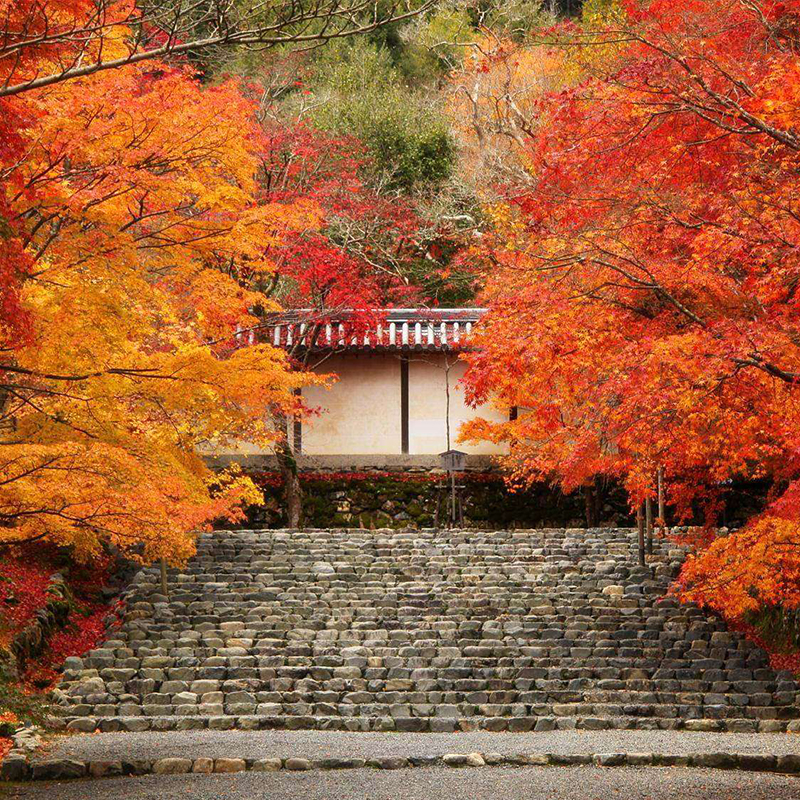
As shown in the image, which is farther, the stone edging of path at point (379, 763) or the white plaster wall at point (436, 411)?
the white plaster wall at point (436, 411)

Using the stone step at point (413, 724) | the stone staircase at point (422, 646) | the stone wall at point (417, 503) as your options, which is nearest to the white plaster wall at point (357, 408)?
the stone wall at point (417, 503)

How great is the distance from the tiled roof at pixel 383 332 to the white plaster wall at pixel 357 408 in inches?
26.0

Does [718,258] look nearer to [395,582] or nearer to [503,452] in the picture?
[395,582]

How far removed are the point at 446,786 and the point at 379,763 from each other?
1.18m

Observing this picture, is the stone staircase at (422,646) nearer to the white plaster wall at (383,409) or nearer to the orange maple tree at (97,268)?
the orange maple tree at (97,268)

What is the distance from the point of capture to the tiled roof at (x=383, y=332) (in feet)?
81.9

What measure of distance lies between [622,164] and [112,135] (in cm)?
636

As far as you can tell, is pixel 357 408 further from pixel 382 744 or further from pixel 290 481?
pixel 382 744

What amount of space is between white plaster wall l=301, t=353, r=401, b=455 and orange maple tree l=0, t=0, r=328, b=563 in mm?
9814

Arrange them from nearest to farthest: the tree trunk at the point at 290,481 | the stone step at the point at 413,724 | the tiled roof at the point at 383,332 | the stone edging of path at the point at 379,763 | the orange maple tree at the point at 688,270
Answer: the stone edging of path at the point at 379,763 → the orange maple tree at the point at 688,270 → the stone step at the point at 413,724 → the tree trunk at the point at 290,481 → the tiled roof at the point at 383,332

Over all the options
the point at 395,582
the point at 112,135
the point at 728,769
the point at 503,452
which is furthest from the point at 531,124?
the point at 728,769

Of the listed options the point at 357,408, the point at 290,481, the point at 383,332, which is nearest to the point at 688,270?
the point at 383,332

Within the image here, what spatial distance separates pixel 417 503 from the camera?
25.5 m

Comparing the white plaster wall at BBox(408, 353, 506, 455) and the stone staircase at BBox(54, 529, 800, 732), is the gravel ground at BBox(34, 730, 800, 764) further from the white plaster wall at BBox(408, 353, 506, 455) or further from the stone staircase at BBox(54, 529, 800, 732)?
the white plaster wall at BBox(408, 353, 506, 455)
